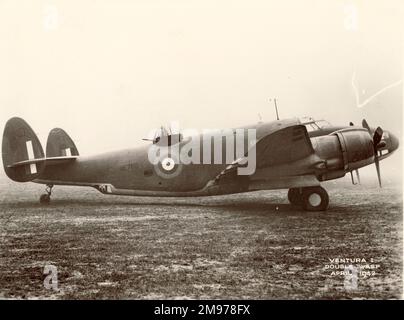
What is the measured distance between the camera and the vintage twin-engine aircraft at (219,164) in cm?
693

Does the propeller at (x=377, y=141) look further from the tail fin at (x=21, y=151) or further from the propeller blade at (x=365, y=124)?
the tail fin at (x=21, y=151)

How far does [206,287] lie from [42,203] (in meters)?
5.10

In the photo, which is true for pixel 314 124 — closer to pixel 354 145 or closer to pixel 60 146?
pixel 354 145

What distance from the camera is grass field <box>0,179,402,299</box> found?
412 centimetres

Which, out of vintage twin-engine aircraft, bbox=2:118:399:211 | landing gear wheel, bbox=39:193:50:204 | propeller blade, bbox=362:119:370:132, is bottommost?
landing gear wheel, bbox=39:193:50:204

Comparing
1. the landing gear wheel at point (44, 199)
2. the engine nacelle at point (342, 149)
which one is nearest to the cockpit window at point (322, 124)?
the engine nacelle at point (342, 149)

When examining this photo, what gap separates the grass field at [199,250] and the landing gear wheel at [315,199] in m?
0.18

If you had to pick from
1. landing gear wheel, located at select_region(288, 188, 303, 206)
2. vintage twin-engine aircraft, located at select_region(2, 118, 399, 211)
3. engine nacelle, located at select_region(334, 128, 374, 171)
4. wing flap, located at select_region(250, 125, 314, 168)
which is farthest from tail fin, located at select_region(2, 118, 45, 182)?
engine nacelle, located at select_region(334, 128, 374, 171)

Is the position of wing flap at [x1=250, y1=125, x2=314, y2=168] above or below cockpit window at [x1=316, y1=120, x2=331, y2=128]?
below

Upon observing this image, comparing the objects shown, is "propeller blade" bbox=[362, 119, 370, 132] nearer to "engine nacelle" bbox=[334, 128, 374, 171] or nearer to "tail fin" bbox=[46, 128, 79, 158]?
"engine nacelle" bbox=[334, 128, 374, 171]

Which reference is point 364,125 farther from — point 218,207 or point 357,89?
point 218,207

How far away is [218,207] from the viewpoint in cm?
761

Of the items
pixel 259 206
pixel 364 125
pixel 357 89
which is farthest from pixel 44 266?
pixel 364 125
